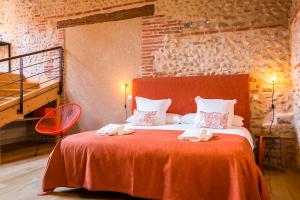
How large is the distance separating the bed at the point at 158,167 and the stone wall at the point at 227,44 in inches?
63.6

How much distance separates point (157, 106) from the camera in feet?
13.6

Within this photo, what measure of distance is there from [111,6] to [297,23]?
10.7 feet

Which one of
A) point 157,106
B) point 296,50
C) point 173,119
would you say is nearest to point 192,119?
point 173,119

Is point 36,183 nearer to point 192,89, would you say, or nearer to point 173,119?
point 173,119

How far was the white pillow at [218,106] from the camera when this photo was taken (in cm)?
371

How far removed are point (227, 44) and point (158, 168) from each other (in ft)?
8.79

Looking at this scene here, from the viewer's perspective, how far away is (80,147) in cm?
272

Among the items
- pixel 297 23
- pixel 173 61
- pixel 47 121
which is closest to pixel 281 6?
pixel 297 23

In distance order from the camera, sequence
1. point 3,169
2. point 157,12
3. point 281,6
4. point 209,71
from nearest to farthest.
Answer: point 3,169 < point 281,6 < point 209,71 < point 157,12

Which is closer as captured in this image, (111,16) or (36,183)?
(36,183)

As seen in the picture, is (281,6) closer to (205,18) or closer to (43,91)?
(205,18)

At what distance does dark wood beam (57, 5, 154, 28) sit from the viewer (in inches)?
187

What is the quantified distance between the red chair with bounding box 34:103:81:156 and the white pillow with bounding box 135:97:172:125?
3.46ft

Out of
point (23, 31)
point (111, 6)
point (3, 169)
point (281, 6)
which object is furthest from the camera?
point (23, 31)
